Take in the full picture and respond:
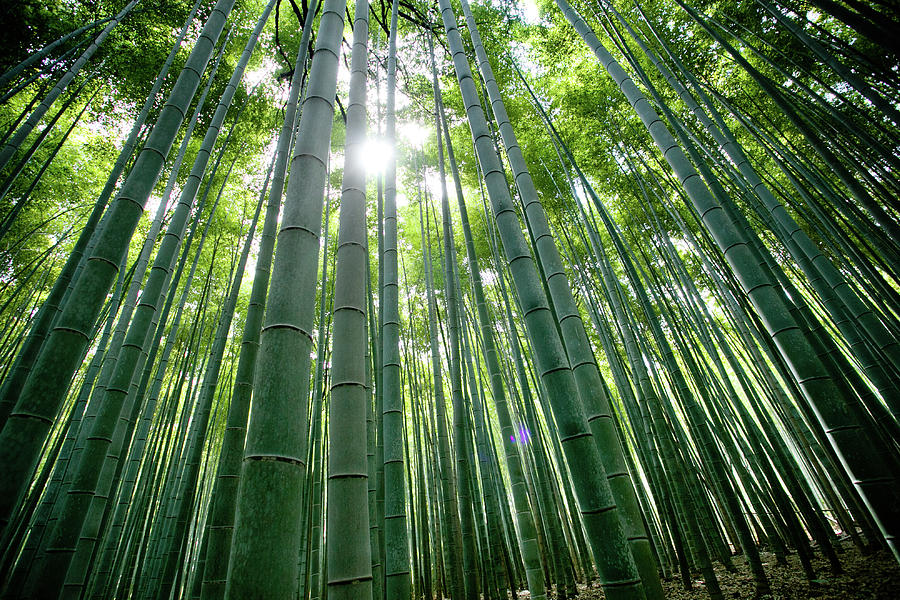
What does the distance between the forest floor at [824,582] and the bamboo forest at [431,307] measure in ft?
0.10

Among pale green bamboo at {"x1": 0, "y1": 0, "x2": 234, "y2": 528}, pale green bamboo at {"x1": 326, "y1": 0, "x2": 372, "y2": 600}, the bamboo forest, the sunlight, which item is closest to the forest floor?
the bamboo forest

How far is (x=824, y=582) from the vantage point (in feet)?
7.57

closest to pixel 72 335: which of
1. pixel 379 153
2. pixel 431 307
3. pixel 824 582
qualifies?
pixel 379 153

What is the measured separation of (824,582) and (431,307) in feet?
10.3

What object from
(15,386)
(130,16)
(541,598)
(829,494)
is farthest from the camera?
(130,16)

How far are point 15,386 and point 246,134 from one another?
3.91 meters

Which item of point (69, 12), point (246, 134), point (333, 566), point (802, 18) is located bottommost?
point (333, 566)

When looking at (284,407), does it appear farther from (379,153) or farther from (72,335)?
(379,153)

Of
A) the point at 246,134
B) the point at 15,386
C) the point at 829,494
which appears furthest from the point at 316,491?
the point at 829,494

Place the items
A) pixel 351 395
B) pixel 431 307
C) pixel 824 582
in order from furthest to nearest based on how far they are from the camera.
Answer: pixel 431 307, pixel 824 582, pixel 351 395

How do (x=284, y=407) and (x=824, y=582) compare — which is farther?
(x=824, y=582)

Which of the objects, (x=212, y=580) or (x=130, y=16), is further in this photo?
(x=130, y=16)

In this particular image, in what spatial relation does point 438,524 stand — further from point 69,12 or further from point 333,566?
point 69,12

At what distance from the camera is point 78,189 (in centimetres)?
524
